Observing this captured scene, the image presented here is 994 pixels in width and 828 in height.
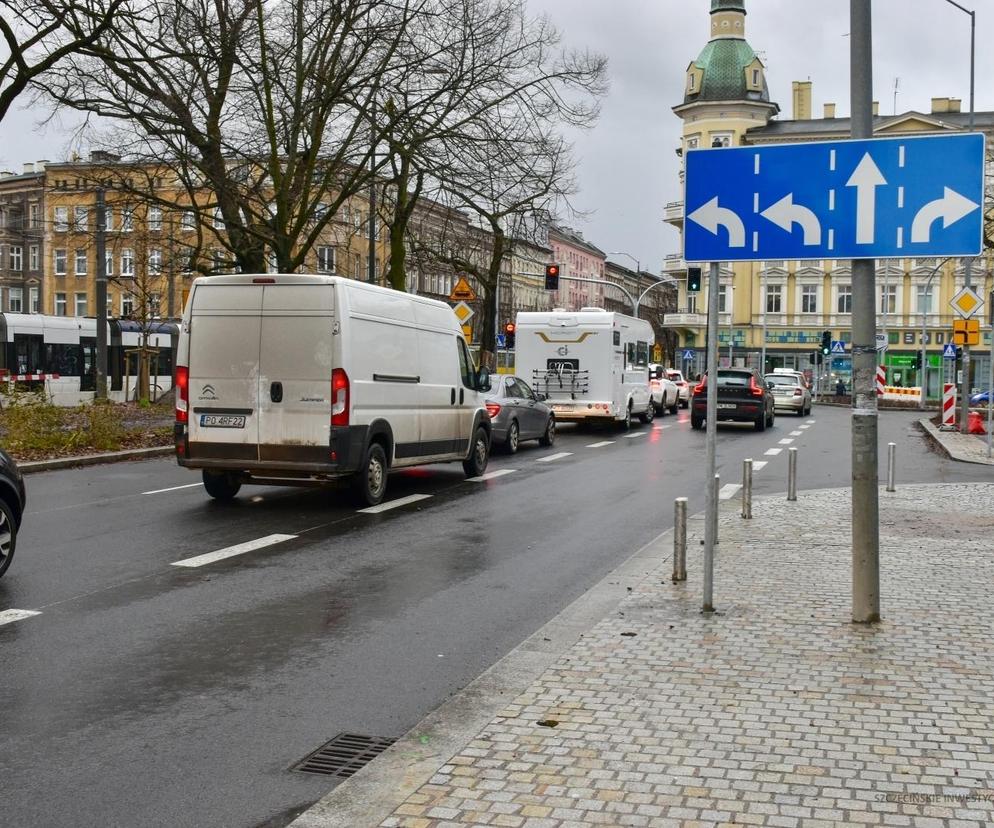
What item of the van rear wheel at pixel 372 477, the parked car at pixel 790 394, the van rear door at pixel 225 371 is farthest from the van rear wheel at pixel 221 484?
the parked car at pixel 790 394

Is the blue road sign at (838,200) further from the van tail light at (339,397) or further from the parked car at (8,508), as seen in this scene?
the van tail light at (339,397)

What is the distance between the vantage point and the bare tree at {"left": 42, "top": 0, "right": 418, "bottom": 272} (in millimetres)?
23156

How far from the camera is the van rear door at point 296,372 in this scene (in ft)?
42.1

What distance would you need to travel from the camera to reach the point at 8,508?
8797mm

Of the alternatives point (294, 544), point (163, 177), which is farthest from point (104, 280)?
point (294, 544)

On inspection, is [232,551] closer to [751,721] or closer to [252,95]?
[751,721]

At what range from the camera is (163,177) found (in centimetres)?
2623

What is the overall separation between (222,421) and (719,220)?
7.36 metres

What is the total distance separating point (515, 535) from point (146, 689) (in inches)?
241

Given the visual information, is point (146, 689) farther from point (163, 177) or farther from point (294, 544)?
point (163, 177)

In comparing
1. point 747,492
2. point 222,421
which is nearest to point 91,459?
point 222,421

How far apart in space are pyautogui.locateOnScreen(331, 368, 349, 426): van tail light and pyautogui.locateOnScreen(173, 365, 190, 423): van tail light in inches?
68.5

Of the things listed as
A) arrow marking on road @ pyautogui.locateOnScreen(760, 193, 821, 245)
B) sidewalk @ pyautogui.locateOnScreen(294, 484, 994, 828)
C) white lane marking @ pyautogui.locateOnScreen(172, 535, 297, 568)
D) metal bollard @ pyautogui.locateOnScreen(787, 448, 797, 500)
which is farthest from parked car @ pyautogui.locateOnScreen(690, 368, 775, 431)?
arrow marking on road @ pyautogui.locateOnScreen(760, 193, 821, 245)

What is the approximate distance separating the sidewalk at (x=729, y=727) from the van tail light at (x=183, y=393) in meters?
6.52
